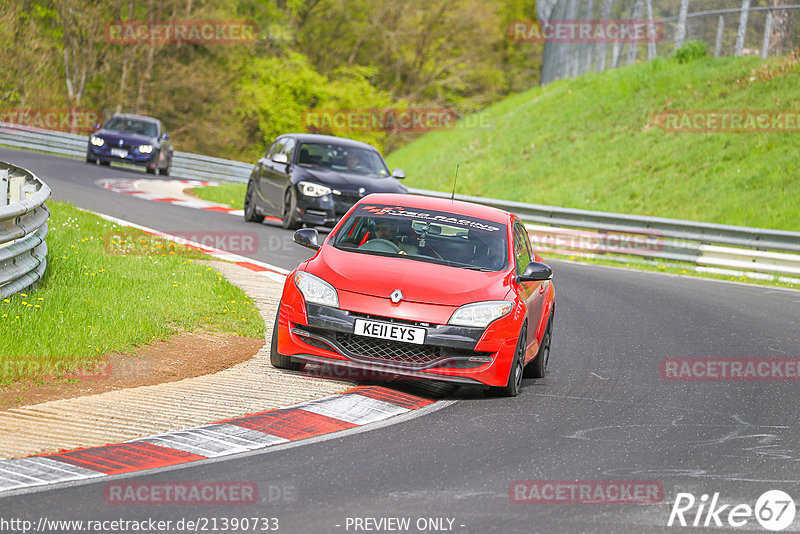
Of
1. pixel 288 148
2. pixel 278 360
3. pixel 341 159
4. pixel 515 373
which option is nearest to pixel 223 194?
pixel 288 148

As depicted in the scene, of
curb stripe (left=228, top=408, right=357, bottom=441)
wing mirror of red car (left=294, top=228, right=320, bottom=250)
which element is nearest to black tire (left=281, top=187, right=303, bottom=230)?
wing mirror of red car (left=294, top=228, right=320, bottom=250)

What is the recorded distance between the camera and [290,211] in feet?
63.3

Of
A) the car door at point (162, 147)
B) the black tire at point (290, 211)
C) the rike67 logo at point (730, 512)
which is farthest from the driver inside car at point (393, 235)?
the car door at point (162, 147)

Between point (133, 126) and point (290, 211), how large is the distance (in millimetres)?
15182

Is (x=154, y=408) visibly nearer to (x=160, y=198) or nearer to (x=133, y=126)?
(x=160, y=198)

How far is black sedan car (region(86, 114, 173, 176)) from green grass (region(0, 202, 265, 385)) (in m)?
17.3

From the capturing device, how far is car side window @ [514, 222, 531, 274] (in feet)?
31.4

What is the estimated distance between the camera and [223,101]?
178 feet

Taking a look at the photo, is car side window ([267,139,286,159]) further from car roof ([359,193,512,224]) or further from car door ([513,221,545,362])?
car door ([513,221,545,362])

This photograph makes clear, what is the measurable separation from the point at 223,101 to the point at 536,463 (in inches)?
1938

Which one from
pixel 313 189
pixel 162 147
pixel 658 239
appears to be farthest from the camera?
pixel 162 147

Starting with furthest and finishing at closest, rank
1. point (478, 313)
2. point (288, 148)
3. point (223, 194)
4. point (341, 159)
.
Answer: point (223, 194)
point (288, 148)
point (341, 159)
point (478, 313)

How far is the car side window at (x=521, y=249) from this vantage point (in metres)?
9.57

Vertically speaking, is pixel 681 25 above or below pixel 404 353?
above
